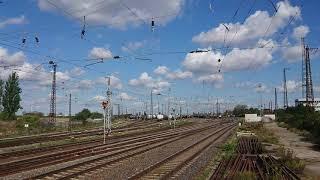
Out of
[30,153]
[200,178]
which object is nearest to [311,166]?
[200,178]

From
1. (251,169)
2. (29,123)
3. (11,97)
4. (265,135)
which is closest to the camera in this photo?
(251,169)

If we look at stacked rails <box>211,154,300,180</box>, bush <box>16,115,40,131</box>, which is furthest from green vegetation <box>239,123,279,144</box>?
bush <box>16,115,40,131</box>

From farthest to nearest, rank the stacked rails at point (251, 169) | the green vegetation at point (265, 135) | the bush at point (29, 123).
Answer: the bush at point (29, 123) → the green vegetation at point (265, 135) → the stacked rails at point (251, 169)

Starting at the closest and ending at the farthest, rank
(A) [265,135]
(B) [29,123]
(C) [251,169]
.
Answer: (C) [251,169]
(A) [265,135]
(B) [29,123]

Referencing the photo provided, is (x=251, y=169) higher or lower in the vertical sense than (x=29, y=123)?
lower

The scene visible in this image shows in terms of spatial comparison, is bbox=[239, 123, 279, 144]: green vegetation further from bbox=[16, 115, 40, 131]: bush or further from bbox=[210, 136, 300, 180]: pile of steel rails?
bbox=[16, 115, 40, 131]: bush

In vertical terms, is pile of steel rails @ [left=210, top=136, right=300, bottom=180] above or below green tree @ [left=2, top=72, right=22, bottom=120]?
below

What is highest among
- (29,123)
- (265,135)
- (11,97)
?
(11,97)

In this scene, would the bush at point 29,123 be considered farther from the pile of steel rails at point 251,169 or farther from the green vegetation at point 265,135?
the pile of steel rails at point 251,169

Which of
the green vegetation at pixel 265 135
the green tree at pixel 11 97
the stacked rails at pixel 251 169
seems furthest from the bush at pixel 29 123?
the stacked rails at pixel 251 169

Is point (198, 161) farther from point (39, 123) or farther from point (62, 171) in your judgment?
point (39, 123)

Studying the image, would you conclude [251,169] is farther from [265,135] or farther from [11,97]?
[11,97]

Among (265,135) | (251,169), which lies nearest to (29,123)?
(265,135)

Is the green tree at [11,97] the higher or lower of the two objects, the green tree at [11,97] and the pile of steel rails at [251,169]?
the higher
